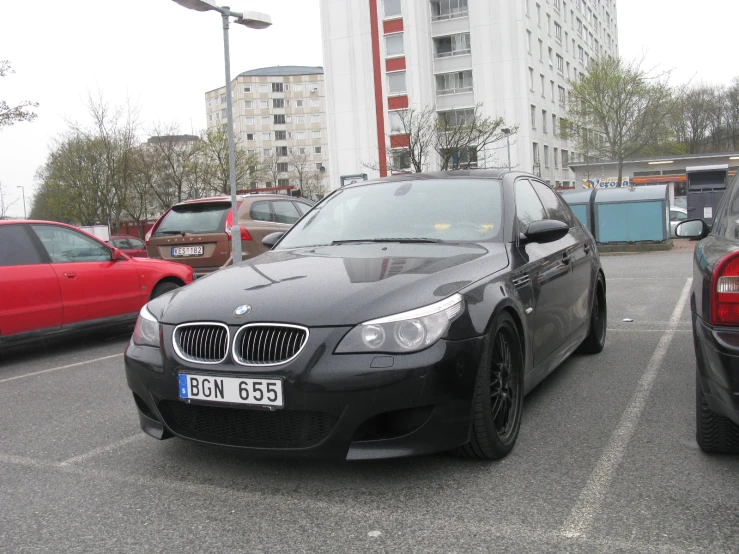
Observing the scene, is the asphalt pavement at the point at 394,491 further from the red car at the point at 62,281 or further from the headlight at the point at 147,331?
the red car at the point at 62,281

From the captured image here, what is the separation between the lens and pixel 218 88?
110375 millimetres

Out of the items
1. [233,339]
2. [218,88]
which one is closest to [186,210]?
[233,339]

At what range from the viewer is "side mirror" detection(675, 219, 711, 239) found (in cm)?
495

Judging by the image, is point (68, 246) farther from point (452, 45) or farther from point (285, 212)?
point (452, 45)

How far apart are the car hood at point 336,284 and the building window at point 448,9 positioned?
51532mm

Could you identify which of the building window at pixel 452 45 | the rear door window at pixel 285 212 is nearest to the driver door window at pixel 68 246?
the rear door window at pixel 285 212

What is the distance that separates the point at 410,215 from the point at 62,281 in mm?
4401

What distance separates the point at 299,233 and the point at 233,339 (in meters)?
1.76

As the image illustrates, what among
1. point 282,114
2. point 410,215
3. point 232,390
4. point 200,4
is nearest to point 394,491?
point 232,390

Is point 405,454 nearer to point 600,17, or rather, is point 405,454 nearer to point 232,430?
point 232,430

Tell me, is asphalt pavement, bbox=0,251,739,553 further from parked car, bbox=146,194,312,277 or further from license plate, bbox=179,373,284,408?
parked car, bbox=146,194,312,277

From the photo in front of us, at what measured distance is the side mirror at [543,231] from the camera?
13.9 ft

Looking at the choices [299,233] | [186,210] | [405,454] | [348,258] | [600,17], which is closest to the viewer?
[405,454]

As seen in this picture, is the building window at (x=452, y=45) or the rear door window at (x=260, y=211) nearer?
the rear door window at (x=260, y=211)
